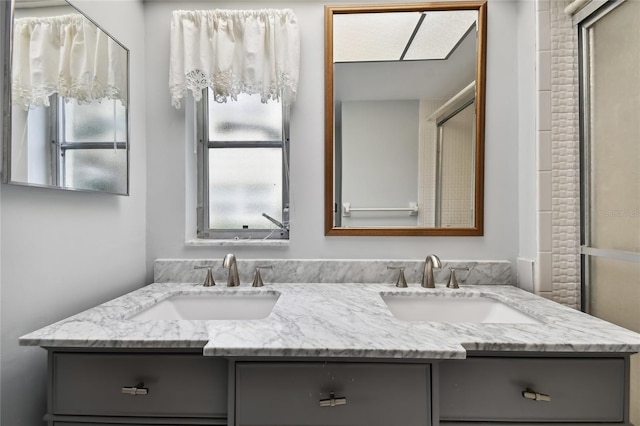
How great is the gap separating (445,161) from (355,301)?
73cm

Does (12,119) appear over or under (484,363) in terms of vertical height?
over

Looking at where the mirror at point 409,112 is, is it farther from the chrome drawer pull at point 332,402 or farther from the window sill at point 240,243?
the chrome drawer pull at point 332,402

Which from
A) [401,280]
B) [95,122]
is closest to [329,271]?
[401,280]

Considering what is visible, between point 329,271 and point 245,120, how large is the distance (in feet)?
2.83

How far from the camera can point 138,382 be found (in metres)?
0.81

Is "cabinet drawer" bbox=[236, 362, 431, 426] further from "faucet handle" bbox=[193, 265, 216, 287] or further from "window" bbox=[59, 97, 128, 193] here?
"window" bbox=[59, 97, 128, 193]

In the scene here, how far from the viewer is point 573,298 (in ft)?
3.99

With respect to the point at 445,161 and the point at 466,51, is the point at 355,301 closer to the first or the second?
the point at 445,161

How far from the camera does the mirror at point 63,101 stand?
2.70 feet

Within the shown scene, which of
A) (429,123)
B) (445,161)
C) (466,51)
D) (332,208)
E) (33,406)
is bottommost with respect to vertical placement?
(33,406)

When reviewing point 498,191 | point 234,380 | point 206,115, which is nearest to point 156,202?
point 206,115

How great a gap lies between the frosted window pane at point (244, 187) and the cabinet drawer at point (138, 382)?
82cm

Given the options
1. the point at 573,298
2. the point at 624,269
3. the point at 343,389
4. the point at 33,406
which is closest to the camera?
the point at 343,389

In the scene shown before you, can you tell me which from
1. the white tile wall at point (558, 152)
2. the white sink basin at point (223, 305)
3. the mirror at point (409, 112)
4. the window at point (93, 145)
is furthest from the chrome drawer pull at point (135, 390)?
the white tile wall at point (558, 152)
